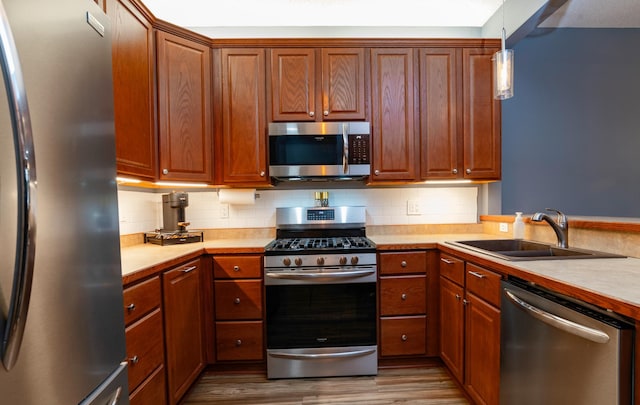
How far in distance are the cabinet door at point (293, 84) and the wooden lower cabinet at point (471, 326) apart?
142cm

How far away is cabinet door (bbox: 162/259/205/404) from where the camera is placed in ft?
5.00

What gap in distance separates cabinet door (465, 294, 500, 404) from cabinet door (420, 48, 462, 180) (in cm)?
103

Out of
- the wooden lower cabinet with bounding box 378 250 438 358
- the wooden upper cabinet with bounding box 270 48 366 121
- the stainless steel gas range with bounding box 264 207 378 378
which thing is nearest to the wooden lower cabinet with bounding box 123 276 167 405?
the stainless steel gas range with bounding box 264 207 378 378

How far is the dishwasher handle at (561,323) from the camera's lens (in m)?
0.81

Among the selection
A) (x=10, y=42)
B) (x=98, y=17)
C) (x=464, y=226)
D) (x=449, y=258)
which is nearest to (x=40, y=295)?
(x=10, y=42)

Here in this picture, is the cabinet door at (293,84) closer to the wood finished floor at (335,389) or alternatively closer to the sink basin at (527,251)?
the sink basin at (527,251)

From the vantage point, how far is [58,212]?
0.70 metres

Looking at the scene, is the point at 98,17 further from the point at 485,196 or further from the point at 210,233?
the point at 485,196

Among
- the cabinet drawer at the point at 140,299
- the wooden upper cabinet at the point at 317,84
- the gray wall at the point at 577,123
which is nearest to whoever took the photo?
the cabinet drawer at the point at 140,299

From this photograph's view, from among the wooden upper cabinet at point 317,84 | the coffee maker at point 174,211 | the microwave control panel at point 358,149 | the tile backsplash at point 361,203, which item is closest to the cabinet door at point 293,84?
the wooden upper cabinet at point 317,84

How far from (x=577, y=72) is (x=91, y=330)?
3.65 m

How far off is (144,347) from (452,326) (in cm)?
166

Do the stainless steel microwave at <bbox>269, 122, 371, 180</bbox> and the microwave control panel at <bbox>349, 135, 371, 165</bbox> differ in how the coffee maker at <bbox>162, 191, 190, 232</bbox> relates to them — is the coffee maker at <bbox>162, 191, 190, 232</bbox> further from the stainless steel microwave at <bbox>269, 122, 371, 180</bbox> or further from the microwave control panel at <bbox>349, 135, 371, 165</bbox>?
the microwave control panel at <bbox>349, 135, 371, 165</bbox>

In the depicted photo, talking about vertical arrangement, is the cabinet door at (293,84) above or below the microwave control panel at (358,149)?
above
